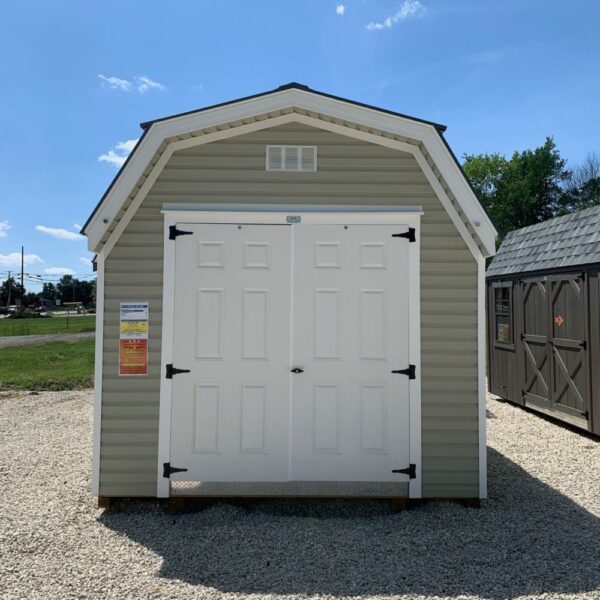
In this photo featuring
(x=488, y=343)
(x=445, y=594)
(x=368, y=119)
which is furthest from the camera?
(x=488, y=343)

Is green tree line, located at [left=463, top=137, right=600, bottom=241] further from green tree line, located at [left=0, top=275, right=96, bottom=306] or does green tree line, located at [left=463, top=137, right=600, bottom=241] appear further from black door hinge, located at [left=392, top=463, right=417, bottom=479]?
green tree line, located at [left=0, top=275, right=96, bottom=306]

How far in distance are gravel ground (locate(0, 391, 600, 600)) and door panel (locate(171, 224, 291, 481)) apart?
493 millimetres

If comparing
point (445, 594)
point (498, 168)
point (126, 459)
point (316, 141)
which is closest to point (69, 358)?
point (126, 459)

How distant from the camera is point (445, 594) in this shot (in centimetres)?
283

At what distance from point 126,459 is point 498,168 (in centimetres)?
3816

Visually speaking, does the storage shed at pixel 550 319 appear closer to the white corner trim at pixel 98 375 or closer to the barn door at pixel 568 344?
the barn door at pixel 568 344

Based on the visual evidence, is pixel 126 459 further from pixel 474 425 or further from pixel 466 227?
pixel 466 227

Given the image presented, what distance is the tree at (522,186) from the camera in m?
34.7

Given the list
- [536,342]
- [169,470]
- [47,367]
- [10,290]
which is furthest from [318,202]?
[10,290]

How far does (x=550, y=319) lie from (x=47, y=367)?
461 inches

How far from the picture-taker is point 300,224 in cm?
422

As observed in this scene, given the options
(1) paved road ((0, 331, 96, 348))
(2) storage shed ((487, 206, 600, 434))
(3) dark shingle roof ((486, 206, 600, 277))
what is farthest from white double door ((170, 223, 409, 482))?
(1) paved road ((0, 331, 96, 348))

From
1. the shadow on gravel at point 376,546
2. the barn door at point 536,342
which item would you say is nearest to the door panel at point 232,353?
the shadow on gravel at point 376,546

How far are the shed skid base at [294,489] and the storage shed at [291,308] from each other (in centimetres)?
2
